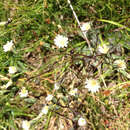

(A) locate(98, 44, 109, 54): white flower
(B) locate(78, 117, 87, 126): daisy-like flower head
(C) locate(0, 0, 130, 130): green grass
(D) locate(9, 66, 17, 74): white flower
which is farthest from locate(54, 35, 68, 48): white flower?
(B) locate(78, 117, 87, 126): daisy-like flower head

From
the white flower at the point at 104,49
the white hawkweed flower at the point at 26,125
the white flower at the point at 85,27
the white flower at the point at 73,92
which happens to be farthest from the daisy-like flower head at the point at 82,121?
the white flower at the point at 85,27

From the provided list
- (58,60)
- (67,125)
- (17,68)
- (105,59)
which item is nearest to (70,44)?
(58,60)

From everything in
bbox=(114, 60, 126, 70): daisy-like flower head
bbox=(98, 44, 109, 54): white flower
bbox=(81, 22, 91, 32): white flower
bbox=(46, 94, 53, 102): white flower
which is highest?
bbox=(81, 22, 91, 32): white flower

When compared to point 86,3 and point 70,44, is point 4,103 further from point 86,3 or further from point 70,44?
point 86,3

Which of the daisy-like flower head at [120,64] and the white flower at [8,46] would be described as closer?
the daisy-like flower head at [120,64]

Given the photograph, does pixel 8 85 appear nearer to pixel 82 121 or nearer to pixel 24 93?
pixel 24 93

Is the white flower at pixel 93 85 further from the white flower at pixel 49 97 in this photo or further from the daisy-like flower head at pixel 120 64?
the white flower at pixel 49 97

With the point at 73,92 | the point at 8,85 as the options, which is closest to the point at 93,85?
the point at 73,92

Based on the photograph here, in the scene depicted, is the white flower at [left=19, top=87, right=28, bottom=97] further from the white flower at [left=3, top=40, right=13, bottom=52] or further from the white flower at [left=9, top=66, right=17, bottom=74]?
the white flower at [left=3, top=40, right=13, bottom=52]
